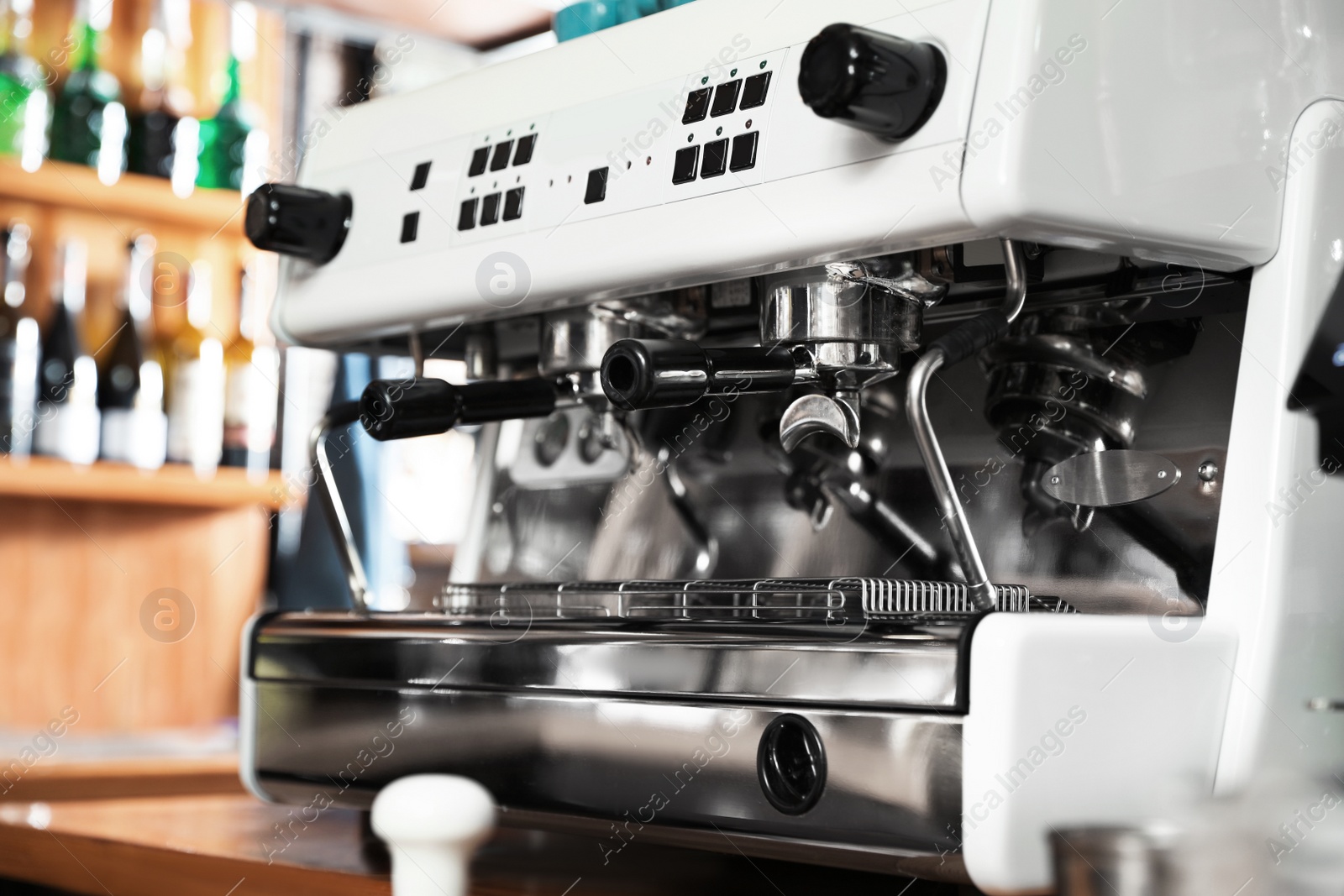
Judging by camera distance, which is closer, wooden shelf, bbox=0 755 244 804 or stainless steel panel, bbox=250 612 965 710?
stainless steel panel, bbox=250 612 965 710

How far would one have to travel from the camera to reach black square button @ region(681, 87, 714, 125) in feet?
2.03

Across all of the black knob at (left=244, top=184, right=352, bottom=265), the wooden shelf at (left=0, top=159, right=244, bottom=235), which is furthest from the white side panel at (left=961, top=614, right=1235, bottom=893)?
the wooden shelf at (left=0, top=159, right=244, bottom=235)

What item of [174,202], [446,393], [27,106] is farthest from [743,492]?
[27,106]

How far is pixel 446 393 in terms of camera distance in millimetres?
684

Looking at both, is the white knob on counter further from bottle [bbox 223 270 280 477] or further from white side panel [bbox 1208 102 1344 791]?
bottle [bbox 223 270 280 477]

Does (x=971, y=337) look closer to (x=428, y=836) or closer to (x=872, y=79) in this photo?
(x=872, y=79)

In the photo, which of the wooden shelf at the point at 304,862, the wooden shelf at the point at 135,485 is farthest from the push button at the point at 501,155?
the wooden shelf at the point at 135,485

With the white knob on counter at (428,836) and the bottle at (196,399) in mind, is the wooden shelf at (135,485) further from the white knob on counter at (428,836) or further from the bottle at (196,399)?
the white knob on counter at (428,836)

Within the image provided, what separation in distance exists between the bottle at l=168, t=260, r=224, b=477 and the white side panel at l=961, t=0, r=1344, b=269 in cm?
131

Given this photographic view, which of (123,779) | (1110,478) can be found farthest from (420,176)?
(123,779)

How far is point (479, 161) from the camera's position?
723 mm

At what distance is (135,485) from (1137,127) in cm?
131

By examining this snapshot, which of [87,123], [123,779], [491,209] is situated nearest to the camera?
[491,209]

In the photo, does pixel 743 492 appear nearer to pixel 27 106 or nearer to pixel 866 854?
pixel 866 854
